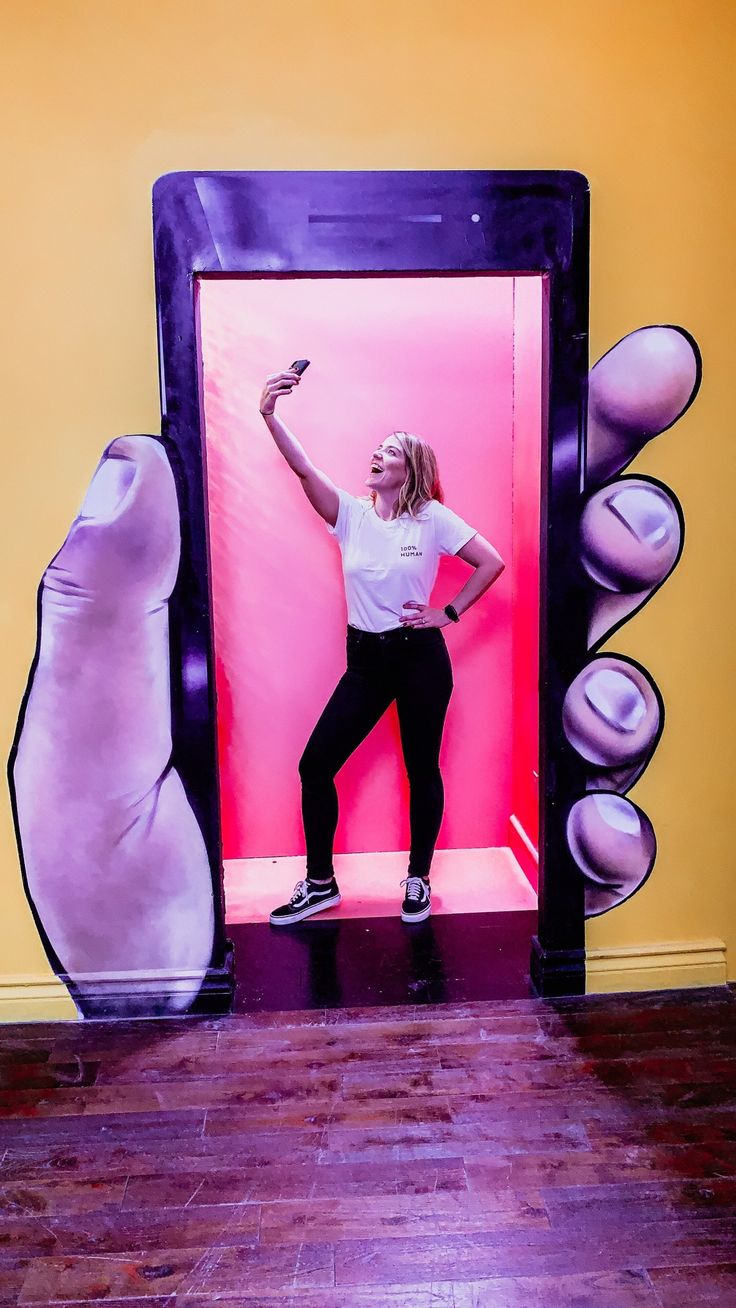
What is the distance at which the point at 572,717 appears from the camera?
2725mm

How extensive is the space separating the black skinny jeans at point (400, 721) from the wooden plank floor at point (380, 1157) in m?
0.78

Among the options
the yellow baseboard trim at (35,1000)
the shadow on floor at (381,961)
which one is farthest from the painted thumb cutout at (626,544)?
the yellow baseboard trim at (35,1000)

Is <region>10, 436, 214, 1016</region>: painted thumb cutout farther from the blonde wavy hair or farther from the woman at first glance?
the blonde wavy hair

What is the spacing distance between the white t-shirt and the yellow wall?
85 centimetres

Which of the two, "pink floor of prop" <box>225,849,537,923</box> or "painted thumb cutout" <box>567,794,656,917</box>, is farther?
"pink floor of prop" <box>225,849,537,923</box>

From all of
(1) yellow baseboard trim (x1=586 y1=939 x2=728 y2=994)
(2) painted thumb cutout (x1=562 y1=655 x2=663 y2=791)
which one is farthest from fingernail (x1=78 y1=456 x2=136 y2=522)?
(1) yellow baseboard trim (x1=586 y1=939 x2=728 y2=994)

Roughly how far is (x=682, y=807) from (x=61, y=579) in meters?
1.98

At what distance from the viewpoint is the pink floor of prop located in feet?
11.2

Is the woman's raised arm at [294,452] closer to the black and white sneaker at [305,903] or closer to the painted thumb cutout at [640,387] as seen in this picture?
the painted thumb cutout at [640,387]

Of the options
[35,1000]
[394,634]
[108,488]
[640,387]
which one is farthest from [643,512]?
[35,1000]

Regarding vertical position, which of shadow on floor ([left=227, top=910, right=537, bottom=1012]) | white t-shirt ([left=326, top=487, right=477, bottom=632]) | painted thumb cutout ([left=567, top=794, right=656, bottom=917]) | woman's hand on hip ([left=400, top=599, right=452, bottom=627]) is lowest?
shadow on floor ([left=227, top=910, right=537, bottom=1012])

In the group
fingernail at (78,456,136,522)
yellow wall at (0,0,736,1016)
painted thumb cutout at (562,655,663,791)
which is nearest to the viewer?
yellow wall at (0,0,736,1016)

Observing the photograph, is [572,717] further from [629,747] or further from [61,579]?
[61,579]

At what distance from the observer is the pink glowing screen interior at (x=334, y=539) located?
3490 mm
